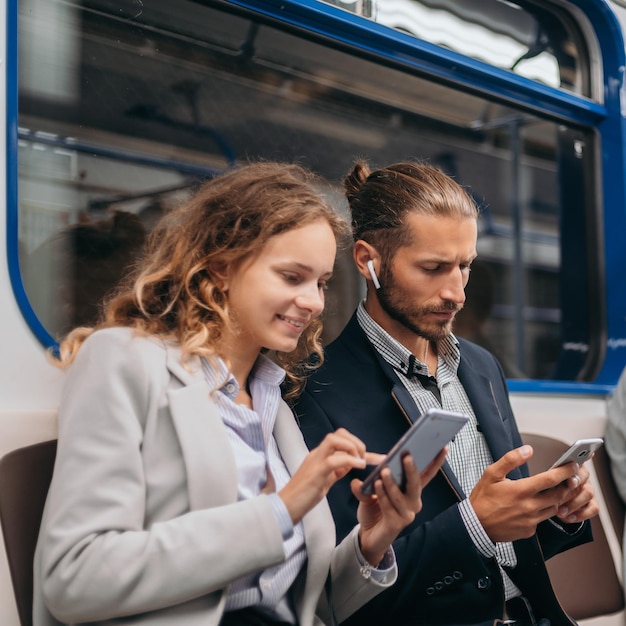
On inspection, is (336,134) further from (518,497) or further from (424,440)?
(424,440)

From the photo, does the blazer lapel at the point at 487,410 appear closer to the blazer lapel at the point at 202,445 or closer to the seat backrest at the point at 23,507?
the blazer lapel at the point at 202,445

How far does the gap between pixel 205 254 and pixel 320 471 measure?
20.6 inches

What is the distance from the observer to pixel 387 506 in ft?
5.26

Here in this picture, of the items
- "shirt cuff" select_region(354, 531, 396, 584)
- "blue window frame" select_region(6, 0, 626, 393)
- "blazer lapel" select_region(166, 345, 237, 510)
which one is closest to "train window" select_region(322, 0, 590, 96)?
"blue window frame" select_region(6, 0, 626, 393)

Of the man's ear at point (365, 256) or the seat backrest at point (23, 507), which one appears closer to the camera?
the seat backrest at point (23, 507)

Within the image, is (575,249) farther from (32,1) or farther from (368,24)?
(32,1)

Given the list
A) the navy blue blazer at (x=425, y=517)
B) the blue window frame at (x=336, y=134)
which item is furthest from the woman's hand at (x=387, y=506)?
the blue window frame at (x=336, y=134)

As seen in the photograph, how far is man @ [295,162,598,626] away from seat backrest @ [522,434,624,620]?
1.86ft

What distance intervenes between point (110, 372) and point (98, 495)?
209 mm

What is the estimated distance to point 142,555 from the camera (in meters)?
1.36

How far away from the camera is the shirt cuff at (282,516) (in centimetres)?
143

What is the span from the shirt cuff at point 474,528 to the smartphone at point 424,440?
0.29 m

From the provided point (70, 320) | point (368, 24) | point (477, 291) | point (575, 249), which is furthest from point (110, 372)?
point (575, 249)

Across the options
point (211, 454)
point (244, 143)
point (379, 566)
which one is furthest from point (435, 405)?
point (244, 143)
